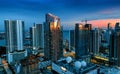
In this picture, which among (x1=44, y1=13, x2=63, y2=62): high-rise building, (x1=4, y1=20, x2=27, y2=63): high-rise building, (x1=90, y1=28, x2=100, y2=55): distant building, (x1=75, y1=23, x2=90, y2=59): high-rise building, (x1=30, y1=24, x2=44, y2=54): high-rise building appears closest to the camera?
(x1=44, y1=13, x2=63, y2=62): high-rise building

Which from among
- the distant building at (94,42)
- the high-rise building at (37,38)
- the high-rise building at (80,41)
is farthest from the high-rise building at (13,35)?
the distant building at (94,42)

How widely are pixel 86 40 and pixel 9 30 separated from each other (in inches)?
410

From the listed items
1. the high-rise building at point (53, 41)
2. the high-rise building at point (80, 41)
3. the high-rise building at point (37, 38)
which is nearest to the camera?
the high-rise building at point (53, 41)

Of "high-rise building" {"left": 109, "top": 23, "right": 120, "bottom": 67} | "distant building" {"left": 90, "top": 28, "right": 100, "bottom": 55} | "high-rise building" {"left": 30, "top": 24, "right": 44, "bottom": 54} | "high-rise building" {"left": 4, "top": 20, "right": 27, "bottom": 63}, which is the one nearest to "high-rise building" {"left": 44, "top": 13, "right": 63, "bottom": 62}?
"high-rise building" {"left": 109, "top": 23, "right": 120, "bottom": 67}

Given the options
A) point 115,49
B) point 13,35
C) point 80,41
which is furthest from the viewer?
point 13,35

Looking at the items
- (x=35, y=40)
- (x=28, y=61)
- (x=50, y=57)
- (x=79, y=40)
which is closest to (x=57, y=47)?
(x=50, y=57)

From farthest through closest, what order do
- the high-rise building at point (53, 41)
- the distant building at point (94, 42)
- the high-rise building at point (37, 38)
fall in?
the high-rise building at point (37, 38) < the distant building at point (94, 42) < the high-rise building at point (53, 41)

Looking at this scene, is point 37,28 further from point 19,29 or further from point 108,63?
point 108,63

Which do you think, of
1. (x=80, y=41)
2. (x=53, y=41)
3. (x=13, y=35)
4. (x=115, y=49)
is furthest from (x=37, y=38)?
(x=115, y=49)

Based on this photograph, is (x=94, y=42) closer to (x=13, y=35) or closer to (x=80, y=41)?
(x=80, y=41)

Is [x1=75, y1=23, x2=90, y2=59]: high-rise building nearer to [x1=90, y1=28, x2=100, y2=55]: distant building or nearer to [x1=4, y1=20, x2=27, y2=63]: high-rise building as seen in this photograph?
[x1=90, y1=28, x2=100, y2=55]: distant building

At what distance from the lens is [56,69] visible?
38.3 ft

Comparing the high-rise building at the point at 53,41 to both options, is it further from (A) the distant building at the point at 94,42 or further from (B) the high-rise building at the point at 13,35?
(A) the distant building at the point at 94,42

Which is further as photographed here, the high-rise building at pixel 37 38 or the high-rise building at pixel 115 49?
the high-rise building at pixel 37 38
